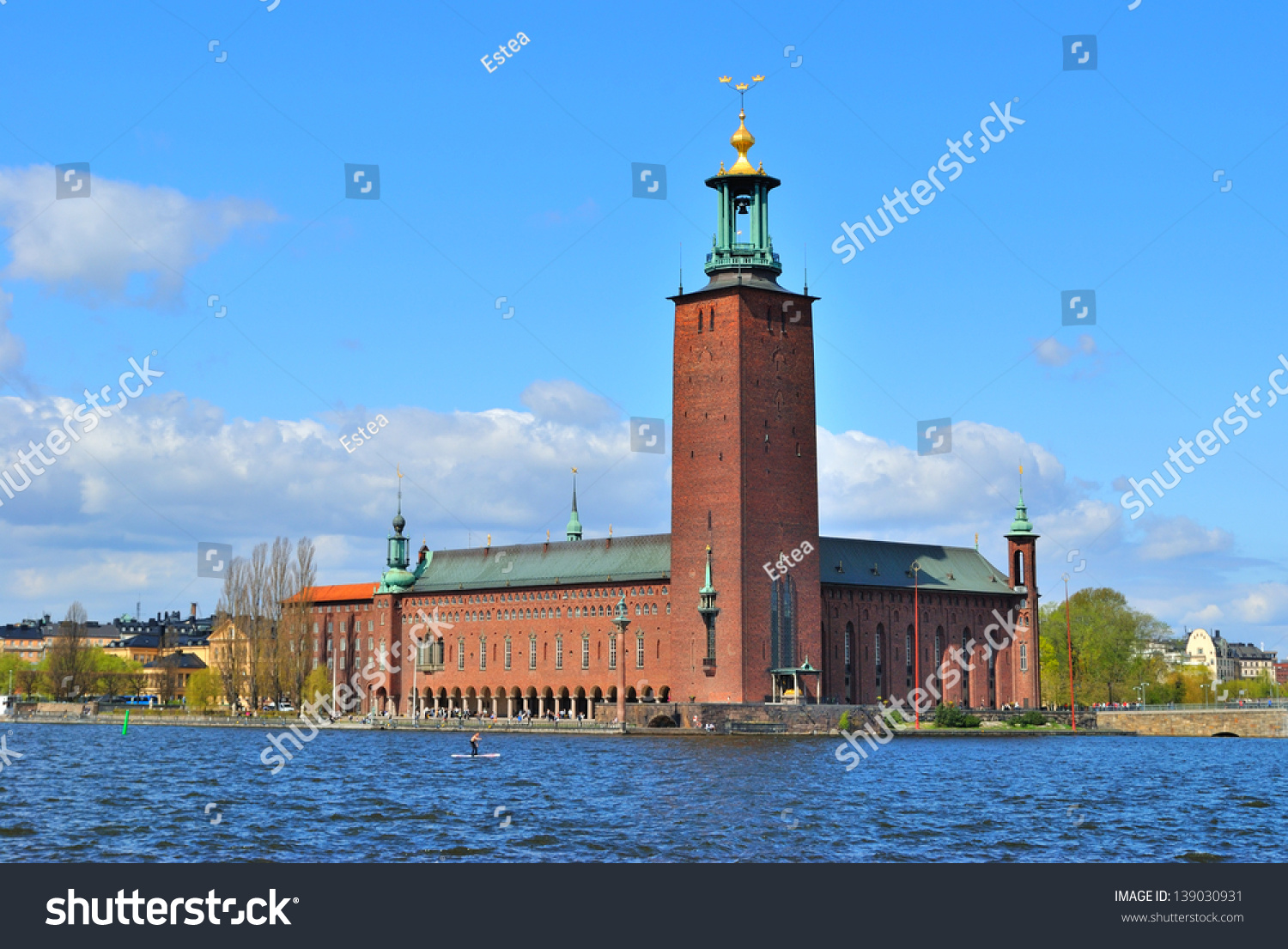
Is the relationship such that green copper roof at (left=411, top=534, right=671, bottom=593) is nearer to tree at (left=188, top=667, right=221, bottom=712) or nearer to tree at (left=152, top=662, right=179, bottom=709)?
tree at (left=188, top=667, right=221, bottom=712)

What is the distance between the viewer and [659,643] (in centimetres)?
9919

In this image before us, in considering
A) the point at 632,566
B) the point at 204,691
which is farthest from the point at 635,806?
the point at 204,691

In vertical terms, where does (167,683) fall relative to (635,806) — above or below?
above

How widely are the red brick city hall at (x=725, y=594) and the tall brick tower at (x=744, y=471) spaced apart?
0.10 metres

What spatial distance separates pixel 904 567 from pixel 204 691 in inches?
1883

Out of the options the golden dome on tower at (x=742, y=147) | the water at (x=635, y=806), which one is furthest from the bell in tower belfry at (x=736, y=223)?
the water at (x=635, y=806)

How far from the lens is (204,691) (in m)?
112

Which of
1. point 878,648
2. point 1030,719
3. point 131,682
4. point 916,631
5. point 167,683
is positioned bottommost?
point 1030,719

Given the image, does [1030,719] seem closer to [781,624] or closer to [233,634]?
[781,624]

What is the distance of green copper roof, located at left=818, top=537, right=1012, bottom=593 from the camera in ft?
347

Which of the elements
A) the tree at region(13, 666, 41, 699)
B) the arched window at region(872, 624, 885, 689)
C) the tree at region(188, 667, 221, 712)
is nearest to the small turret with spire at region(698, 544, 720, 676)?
the arched window at region(872, 624, 885, 689)

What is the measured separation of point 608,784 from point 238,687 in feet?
210

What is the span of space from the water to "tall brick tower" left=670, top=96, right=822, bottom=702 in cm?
2184
